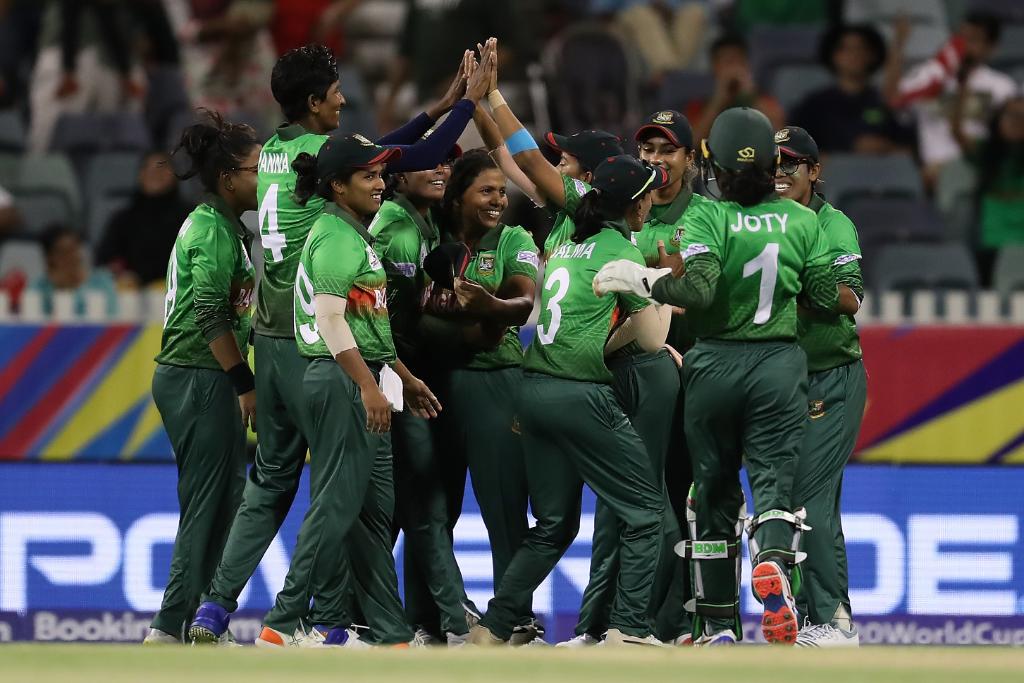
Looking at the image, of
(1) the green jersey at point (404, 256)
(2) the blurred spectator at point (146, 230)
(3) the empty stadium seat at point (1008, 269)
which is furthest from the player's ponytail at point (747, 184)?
(2) the blurred spectator at point (146, 230)

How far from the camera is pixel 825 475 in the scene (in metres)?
8.96

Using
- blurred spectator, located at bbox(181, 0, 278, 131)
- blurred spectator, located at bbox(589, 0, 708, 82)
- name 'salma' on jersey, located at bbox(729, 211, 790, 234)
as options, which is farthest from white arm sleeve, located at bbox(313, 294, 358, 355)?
blurred spectator, located at bbox(589, 0, 708, 82)

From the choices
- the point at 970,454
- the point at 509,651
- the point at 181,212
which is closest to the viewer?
the point at 509,651

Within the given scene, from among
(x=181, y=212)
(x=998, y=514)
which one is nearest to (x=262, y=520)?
(x=998, y=514)

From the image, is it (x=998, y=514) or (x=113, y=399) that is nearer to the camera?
(x=998, y=514)

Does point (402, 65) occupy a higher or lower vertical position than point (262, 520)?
higher

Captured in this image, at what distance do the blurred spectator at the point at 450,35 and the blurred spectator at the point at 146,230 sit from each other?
2.27m

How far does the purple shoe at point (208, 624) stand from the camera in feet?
28.9

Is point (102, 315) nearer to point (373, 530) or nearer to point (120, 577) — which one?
point (120, 577)

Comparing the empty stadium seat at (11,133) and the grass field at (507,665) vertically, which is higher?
the empty stadium seat at (11,133)

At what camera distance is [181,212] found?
1420 centimetres

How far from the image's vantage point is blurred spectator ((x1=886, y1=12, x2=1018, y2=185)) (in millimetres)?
16344

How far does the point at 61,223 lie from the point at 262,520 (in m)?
6.32

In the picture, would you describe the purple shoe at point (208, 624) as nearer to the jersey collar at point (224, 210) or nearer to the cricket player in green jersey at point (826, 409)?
the jersey collar at point (224, 210)
